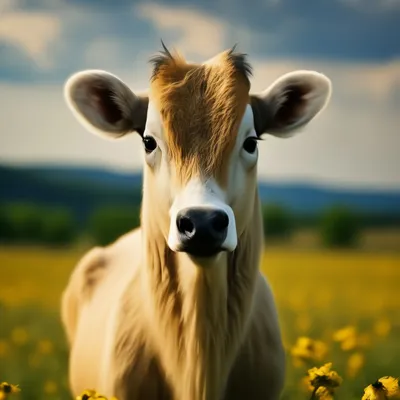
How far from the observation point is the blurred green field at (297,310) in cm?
562

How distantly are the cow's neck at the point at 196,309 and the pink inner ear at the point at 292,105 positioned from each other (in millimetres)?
503

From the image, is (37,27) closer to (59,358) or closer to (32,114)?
(32,114)

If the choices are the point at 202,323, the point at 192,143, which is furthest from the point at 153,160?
the point at 202,323

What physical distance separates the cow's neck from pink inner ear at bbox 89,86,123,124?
1.66 feet

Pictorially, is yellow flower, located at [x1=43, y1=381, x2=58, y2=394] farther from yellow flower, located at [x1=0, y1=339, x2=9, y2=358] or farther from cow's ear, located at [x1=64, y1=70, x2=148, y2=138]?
cow's ear, located at [x1=64, y1=70, x2=148, y2=138]

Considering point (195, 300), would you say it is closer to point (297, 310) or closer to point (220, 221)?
point (220, 221)

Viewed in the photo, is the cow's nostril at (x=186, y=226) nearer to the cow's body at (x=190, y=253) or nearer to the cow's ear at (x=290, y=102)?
the cow's body at (x=190, y=253)

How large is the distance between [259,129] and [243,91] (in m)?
0.24

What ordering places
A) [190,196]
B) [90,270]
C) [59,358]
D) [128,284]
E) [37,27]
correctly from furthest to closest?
[37,27], [59,358], [90,270], [128,284], [190,196]

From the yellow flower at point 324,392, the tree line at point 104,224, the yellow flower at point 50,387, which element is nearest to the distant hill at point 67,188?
the tree line at point 104,224

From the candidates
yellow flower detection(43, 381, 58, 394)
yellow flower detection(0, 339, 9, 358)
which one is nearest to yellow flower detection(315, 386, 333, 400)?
yellow flower detection(43, 381, 58, 394)

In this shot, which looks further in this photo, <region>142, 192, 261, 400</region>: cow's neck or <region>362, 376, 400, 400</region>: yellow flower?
<region>142, 192, 261, 400</region>: cow's neck

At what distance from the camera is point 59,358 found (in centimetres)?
619

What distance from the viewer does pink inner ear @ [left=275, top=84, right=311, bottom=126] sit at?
3.71m
